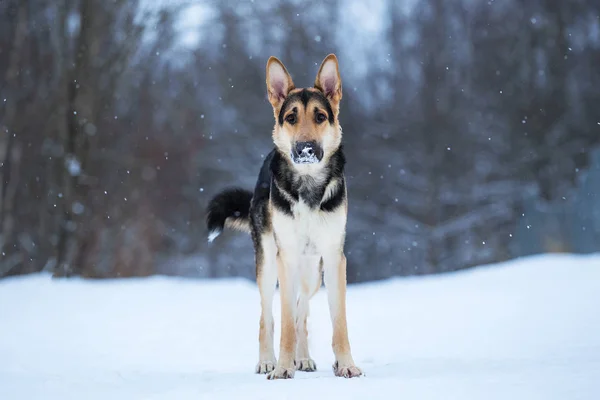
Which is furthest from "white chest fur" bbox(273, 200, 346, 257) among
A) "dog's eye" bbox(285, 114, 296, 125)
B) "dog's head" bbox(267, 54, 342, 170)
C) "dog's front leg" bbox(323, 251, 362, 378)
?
"dog's eye" bbox(285, 114, 296, 125)

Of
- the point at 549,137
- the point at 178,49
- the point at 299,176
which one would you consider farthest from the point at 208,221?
the point at 549,137

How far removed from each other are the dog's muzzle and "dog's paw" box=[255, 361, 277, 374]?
6.02 feet

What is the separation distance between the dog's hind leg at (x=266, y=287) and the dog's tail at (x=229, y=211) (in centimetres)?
98

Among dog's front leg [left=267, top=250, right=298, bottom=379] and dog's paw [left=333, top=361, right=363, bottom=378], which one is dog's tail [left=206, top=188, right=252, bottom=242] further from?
dog's paw [left=333, top=361, right=363, bottom=378]

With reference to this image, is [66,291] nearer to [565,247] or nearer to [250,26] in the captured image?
[250,26]

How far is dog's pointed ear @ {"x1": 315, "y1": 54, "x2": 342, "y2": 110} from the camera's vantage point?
5426 millimetres

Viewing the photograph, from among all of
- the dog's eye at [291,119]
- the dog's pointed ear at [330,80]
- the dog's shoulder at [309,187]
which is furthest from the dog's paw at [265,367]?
the dog's pointed ear at [330,80]

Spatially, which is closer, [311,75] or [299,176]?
[299,176]

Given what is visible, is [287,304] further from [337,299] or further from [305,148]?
[305,148]

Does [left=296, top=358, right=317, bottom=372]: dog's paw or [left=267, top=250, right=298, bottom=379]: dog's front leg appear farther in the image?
[left=296, top=358, right=317, bottom=372]: dog's paw

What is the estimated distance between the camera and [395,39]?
20.8 metres

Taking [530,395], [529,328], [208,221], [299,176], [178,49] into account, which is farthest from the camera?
[178,49]

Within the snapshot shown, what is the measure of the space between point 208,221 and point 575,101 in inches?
655

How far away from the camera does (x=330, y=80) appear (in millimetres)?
5473
